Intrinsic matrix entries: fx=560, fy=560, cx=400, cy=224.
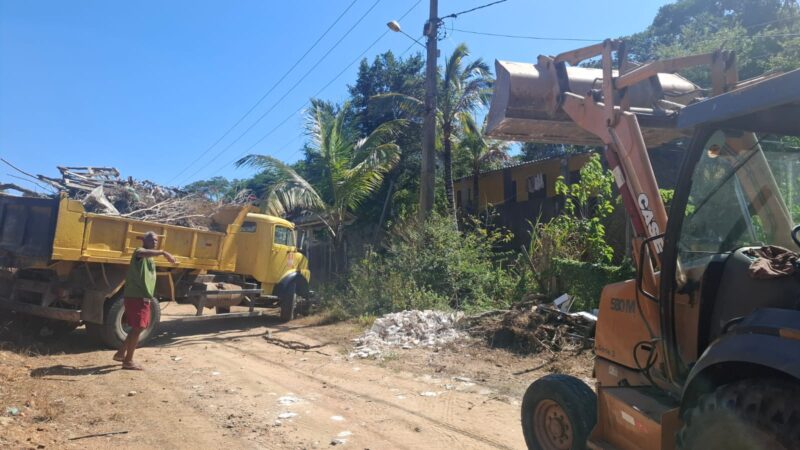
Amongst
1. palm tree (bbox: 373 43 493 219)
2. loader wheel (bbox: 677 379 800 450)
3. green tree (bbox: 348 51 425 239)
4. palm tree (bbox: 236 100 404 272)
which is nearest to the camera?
loader wheel (bbox: 677 379 800 450)

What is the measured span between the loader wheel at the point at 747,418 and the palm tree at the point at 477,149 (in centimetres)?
1593

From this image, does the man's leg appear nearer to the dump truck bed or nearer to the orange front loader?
the dump truck bed

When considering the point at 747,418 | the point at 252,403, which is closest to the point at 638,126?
the point at 747,418

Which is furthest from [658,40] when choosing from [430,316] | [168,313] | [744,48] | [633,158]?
[633,158]

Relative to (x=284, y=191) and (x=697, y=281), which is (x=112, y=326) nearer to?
(x=284, y=191)

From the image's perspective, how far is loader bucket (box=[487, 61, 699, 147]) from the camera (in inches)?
181

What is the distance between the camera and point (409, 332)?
1011 centimetres

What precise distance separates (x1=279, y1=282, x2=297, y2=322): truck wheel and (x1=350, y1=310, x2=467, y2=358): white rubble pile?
9.89 ft

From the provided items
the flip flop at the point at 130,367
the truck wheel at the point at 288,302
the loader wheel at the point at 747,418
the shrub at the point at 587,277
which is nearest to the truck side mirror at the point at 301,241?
the truck wheel at the point at 288,302

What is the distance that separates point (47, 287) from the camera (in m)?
8.52

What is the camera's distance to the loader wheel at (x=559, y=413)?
3.76 metres

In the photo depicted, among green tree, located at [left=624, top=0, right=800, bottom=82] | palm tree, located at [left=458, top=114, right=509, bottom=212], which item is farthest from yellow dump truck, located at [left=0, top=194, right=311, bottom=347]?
green tree, located at [left=624, top=0, right=800, bottom=82]

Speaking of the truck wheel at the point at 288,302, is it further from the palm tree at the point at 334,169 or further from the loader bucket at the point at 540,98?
the loader bucket at the point at 540,98

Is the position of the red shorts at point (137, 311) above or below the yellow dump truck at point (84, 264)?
below
